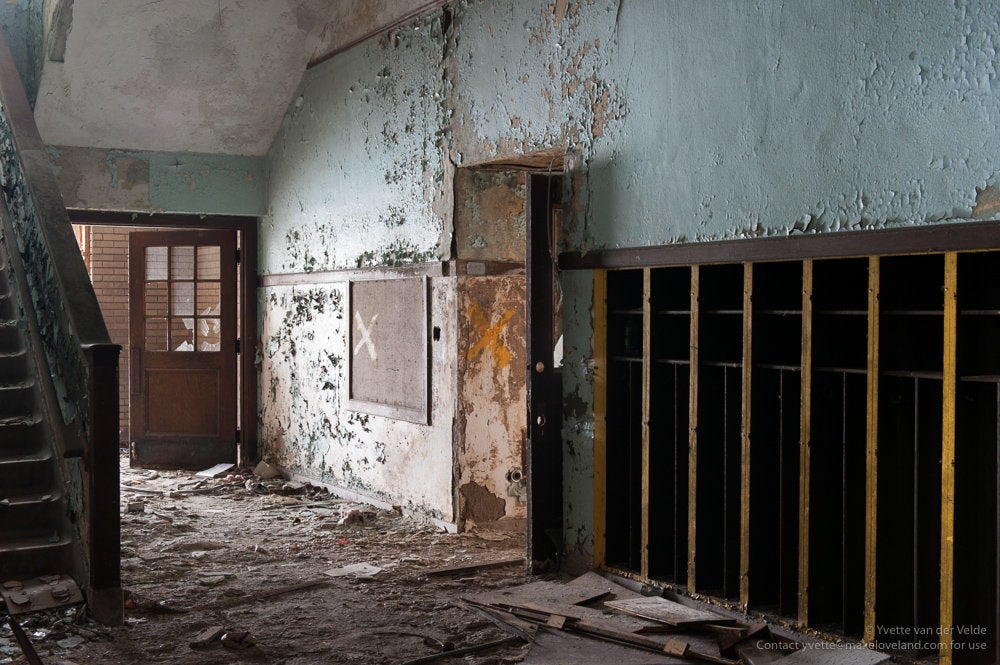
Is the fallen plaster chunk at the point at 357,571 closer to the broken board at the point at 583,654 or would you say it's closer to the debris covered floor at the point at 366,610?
the debris covered floor at the point at 366,610

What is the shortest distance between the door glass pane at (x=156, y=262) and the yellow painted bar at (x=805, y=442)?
647 centimetres

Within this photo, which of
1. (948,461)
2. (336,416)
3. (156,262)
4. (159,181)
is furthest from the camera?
(156,262)

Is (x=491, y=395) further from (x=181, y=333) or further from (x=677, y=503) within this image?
(x=181, y=333)

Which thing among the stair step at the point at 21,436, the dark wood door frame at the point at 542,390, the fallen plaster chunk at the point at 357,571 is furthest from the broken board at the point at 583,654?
the stair step at the point at 21,436

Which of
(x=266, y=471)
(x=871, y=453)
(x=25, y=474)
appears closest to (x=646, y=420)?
(x=871, y=453)

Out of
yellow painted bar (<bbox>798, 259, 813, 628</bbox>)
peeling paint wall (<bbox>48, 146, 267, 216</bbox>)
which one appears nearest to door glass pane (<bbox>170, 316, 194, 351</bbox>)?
peeling paint wall (<bbox>48, 146, 267, 216</bbox>)

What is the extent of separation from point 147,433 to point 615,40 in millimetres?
5937

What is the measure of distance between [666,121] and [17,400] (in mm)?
3577

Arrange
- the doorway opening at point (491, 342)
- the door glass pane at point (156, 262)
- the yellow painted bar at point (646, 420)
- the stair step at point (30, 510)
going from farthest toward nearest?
1. the door glass pane at point (156, 262)
2. the doorway opening at point (491, 342)
3. the yellow painted bar at point (646, 420)
4. the stair step at point (30, 510)

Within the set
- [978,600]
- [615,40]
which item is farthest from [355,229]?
[978,600]

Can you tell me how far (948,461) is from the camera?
3.50 meters

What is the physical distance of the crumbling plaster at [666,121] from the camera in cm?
352

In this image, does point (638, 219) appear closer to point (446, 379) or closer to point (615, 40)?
Answer: point (615, 40)

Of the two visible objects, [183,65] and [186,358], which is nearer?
[183,65]
